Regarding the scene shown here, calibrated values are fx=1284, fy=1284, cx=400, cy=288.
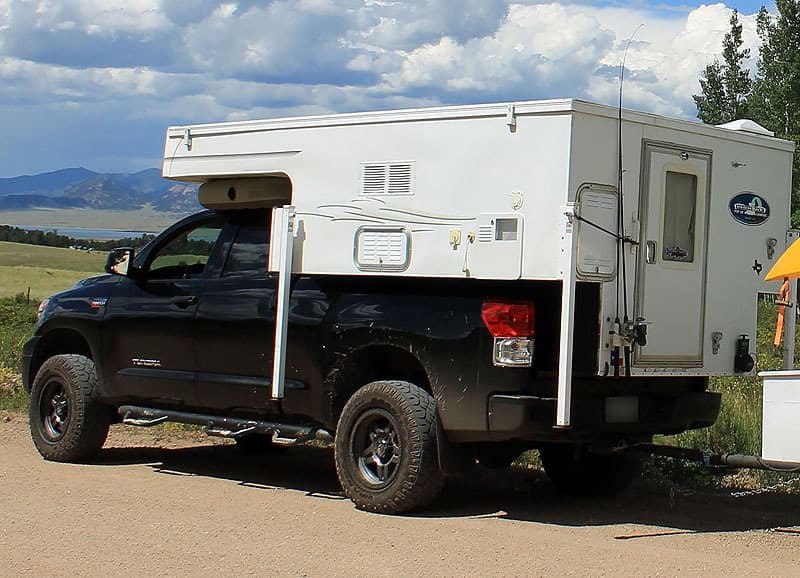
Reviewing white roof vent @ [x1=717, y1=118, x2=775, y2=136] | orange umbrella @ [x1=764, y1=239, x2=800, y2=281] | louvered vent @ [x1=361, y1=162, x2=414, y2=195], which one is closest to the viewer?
orange umbrella @ [x1=764, y1=239, x2=800, y2=281]

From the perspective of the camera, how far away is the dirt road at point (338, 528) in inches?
274

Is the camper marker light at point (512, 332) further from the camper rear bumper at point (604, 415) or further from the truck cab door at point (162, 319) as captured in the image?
the truck cab door at point (162, 319)

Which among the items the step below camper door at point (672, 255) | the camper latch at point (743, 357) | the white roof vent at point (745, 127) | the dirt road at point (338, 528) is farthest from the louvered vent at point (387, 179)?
the camper latch at point (743, 357)

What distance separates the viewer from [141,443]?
12.2m

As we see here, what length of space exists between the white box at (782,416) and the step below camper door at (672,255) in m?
0.95

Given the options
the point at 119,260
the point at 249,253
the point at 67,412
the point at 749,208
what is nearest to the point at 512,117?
the point at 749,208

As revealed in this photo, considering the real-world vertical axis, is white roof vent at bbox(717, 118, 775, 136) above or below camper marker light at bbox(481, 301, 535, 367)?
above

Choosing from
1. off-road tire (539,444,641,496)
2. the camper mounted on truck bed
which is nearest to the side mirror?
the camper mounted on truck bed

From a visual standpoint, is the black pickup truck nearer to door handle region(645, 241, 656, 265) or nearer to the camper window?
door handle region(645, 241, 656, 265)

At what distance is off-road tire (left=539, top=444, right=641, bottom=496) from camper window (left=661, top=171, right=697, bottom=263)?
1.67 m

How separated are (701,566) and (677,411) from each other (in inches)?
66.3

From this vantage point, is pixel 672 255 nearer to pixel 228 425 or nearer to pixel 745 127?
pixel 745 127

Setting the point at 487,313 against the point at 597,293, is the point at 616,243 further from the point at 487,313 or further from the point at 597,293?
the point at 487,313

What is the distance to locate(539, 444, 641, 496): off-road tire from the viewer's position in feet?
31.0
